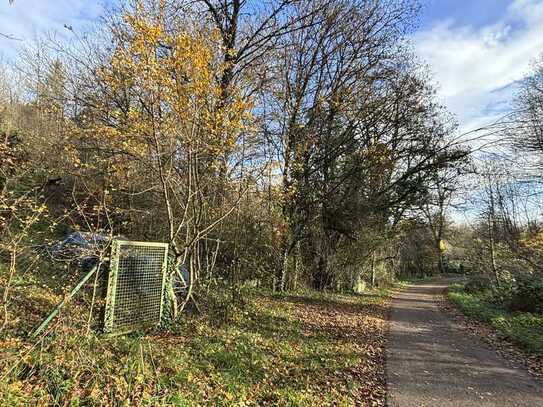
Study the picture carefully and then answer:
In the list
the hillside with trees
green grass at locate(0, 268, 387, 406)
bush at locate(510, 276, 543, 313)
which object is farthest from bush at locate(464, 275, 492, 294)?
green grass at locate(0, 268, 387, 406)

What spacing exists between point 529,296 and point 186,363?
1336cm

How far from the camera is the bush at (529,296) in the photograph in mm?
12516

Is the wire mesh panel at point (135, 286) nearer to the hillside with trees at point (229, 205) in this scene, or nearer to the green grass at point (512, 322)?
the hillside with trees at point (229, 205)

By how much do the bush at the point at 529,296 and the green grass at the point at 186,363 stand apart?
7.91 meters

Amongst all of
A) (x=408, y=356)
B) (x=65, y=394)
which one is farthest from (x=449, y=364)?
(x=65, y=394)

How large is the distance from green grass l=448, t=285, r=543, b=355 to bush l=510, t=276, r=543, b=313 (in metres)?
0.49

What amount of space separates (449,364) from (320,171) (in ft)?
34.0

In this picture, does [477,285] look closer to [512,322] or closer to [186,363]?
[512,322]

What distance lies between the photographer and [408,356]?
24.2 ft

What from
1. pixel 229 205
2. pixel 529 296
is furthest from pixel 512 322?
pixel 229 205

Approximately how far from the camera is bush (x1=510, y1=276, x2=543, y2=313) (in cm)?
1252

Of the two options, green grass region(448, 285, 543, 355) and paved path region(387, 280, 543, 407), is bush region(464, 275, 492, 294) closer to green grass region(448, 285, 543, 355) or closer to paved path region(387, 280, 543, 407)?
green grass region(448, 285, 543, 355)

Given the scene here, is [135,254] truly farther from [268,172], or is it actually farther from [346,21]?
[346,21]

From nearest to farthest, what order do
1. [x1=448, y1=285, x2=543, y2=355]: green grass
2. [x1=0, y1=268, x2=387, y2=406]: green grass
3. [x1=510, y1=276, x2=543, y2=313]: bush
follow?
[x1=0, y1=268, x2=387, y2=406]: green grass → [x1=448, y1=285, x2=543, y2=355]: green grass → [x1=510, y1=276, x2=543, y2=313]: bush
